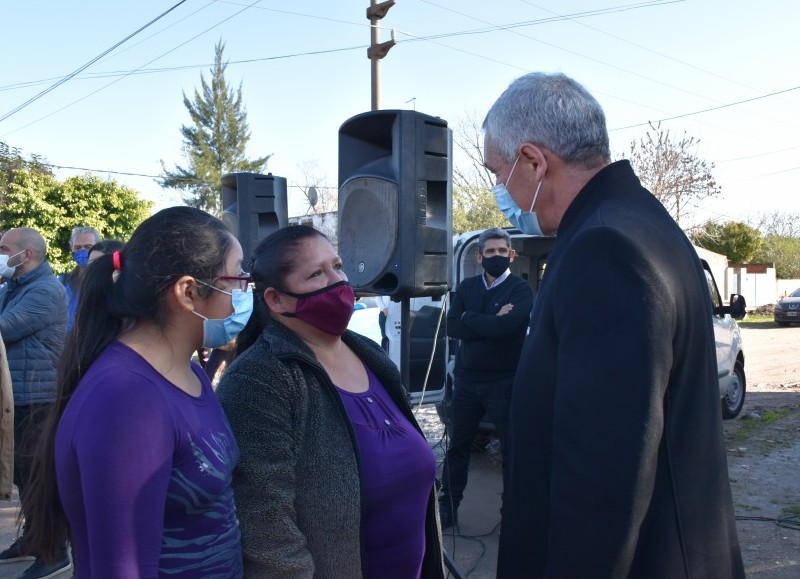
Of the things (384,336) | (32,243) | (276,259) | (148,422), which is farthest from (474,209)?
(148,422)

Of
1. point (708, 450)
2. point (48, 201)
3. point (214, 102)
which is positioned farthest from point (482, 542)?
point (214, 102)

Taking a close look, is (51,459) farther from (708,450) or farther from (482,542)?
(482,542)

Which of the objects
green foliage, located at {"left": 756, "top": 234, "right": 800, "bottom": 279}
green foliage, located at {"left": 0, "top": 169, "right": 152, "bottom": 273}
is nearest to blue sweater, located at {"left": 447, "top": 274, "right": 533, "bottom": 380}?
green foliage, located at {"left": 0, "top": 169, "right": 152, "bottom": 273}

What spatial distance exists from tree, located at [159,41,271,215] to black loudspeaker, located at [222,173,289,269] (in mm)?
38957

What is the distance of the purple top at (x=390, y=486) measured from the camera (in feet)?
6.62

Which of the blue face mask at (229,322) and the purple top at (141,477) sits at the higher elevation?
the blue face mask at (229,322)

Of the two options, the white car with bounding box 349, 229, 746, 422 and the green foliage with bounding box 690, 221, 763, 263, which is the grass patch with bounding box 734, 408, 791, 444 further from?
the green foliage with bounding box 690, 221, 763, 263

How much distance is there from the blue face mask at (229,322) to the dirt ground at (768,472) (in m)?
3.78

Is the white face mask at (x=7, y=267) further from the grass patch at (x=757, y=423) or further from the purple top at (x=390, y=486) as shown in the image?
the grass patch at (x=757, y=423)

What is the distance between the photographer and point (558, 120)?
164 centimetres

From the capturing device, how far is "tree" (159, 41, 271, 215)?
44.3m

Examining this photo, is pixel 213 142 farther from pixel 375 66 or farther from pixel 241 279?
pixel 241 279

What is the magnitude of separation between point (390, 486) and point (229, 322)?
0.67m

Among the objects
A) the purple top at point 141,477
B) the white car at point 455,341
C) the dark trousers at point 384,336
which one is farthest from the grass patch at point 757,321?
the purple top at point 141,477
